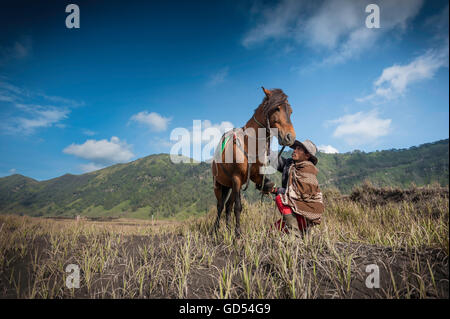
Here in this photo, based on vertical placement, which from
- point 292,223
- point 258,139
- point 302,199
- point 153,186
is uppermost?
point 153,186

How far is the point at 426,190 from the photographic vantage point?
991cm

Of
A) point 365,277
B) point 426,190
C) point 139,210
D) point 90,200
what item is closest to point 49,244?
point 365,277

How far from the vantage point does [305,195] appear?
3.31 meters

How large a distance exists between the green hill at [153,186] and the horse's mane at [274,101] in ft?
350

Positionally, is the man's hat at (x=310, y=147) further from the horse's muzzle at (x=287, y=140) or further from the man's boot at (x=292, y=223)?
the man's boot at (x=292, y=223)

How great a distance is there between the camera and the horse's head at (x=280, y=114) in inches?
122

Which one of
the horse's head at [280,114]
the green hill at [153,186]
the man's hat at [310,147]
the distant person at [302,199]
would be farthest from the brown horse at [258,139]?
the green hill at [153,186]

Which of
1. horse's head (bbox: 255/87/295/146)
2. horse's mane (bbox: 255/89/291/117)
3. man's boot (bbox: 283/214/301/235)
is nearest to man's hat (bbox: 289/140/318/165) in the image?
horse's head (bbox: 255/87/295/146)

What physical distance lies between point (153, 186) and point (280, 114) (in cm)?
16826

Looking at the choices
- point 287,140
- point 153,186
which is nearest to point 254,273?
point 287,140

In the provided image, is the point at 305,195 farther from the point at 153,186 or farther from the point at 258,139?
the point at 153,186
